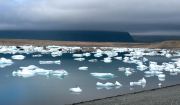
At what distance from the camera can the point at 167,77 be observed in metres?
25.3

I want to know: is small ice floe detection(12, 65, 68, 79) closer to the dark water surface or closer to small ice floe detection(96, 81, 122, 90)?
the dark water surface

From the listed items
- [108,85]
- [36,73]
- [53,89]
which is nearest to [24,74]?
A: [36,73]

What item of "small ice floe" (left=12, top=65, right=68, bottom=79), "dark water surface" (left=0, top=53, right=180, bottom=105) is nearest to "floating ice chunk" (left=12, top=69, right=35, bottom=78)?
"small ice floe" (left=12, top=65, right=68, bottom=79)

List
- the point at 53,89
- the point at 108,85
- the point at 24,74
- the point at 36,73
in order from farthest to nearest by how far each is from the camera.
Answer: the point at 36,73 < the point at 24,74 < the point at 108,85 < the point at 53,89

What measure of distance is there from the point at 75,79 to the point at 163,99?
945 cm

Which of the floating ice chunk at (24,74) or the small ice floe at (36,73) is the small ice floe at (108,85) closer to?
the small ice floe at (36,73)

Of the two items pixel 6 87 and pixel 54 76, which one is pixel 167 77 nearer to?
pixel 54 76

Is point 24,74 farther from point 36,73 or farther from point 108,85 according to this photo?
point 108,85

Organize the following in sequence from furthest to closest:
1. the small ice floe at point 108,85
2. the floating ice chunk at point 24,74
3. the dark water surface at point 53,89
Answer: the floating ice chunk at point 24,74 → the small ice floe at point 108,85 → the dark water surface at point 53,89

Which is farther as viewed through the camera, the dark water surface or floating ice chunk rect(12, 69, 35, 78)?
floating ice chunk rect(12, 69, 35, 78)

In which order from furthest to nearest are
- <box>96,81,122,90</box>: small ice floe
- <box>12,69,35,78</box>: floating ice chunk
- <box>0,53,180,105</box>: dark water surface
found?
<box>12,69,35,78</box>: floating ice chunk, <box>96,81,122,90</box>: small ice floe, <box>0,53,180,105</box>: dark water surface

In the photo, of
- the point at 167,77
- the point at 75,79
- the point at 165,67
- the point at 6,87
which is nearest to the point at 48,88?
the point at 6,87

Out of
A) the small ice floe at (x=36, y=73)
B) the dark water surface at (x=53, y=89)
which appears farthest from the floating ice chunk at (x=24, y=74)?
the dark water surface at (x=53, y=89)

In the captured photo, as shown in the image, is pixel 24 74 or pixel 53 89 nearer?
pixel 53 89
